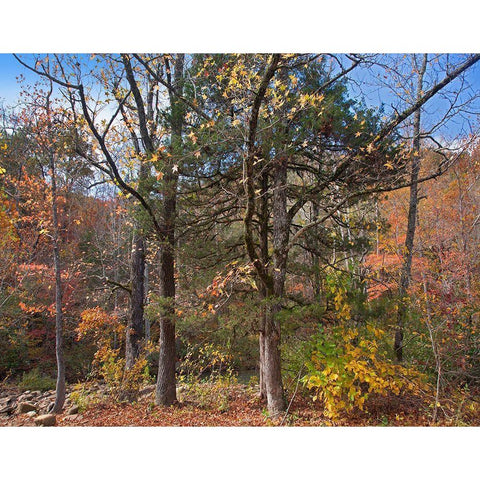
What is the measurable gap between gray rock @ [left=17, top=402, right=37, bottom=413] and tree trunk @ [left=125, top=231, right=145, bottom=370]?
984 millimetres

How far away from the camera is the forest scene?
2.30 metres

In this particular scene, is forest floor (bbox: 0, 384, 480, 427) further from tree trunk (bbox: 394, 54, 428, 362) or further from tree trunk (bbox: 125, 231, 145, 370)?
tree trunk (bbox: 125, 231, 145, 370)

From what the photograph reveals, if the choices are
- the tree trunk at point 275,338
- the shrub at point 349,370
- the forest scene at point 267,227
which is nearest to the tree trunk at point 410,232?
the forest scene at point 267,227

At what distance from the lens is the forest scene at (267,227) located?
230 centimetres

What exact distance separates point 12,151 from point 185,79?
1750 mm

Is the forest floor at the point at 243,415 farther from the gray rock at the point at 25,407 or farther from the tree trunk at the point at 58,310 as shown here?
the tree trunk at the point at 58,310

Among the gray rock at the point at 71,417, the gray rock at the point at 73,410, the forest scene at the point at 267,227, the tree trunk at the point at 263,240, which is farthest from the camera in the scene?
the gray rock at the point at 73,410

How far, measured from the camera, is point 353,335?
233 cm

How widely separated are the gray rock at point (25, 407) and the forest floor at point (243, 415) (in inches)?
5.8

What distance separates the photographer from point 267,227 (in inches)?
112

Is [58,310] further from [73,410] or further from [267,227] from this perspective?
[267,227]

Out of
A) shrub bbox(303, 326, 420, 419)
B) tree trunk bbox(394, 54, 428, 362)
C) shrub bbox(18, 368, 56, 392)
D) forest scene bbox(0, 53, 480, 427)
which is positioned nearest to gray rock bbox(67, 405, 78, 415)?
forest scene bbox(0, 53, 480, 427)
